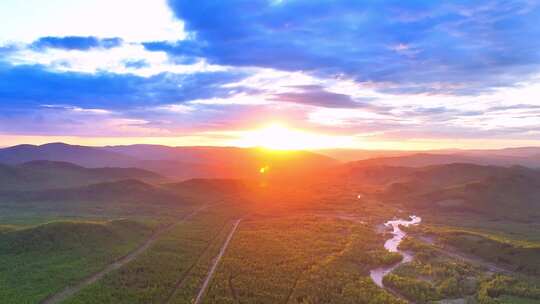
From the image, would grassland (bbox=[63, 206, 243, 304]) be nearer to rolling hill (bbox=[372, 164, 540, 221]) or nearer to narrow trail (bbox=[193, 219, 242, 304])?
narrow trail (bbox=[193, 219, 242, 304])

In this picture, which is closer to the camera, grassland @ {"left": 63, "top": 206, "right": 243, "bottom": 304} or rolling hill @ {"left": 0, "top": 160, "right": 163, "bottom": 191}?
grassland @ {"left": 63, "top": 206, "right": 243, "bottom": 304}

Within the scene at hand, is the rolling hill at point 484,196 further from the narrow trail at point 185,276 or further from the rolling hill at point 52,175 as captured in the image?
the rolling hill at point 52,175

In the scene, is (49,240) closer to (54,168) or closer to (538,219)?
(538,219)

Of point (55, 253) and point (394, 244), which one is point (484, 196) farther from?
point (55, 253)

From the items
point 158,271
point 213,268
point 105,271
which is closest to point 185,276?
point 158,271

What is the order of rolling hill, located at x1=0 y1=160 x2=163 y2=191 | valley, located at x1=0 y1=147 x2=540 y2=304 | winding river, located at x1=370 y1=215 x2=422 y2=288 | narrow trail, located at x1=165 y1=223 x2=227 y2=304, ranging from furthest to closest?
rolling hill, located at x1=0 y1=160 x2=163 y2=191 → winding river, located at x1=370 y1=215 x2=422 y2=288 → valley, located at x1=0 y1=147 x2=540 y2=304 → narrow trail, located at x1=165 y1=223 x2=227 y2=304

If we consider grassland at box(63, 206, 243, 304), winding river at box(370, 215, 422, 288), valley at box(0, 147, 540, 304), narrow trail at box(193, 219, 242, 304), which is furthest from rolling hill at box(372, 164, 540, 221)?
grassland at box(63, 206, 243, 304)

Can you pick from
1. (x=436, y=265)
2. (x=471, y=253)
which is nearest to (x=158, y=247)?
(x=436, y=265)

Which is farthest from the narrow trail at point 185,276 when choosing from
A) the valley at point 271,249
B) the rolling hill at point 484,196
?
the rolling hill at point 484,196
